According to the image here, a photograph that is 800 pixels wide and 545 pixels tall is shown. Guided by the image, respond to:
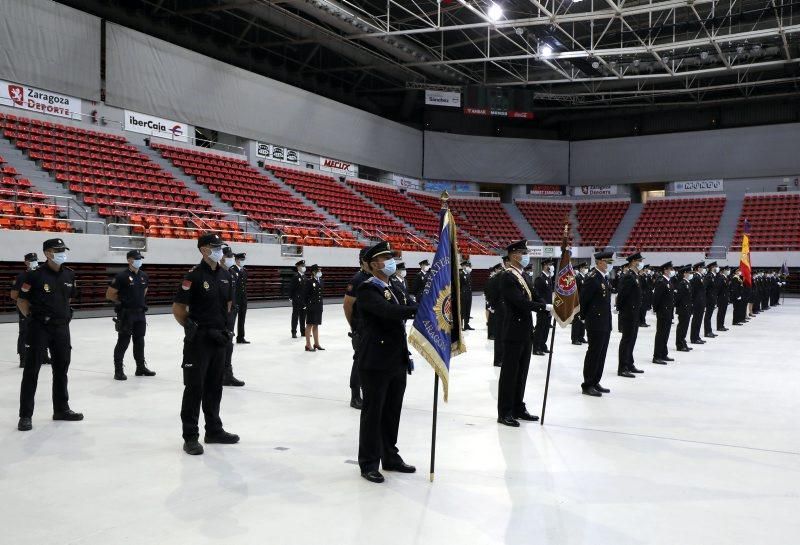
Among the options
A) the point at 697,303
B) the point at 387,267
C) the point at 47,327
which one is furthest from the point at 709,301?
the point at 47,327

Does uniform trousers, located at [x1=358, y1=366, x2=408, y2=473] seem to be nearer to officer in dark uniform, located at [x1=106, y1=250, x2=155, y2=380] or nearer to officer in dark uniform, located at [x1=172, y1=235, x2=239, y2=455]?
officer in dark uniform, located at [x1=172, y1=235, x2=239, y2=455]

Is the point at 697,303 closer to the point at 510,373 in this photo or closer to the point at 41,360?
the point at 510,373

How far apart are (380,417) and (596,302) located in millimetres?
4356

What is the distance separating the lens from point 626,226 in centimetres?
3731

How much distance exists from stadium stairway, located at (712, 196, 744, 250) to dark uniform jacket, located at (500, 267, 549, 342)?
30306mm

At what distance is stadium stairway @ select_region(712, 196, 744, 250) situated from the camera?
33.2 metres

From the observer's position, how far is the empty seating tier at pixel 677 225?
33750mm

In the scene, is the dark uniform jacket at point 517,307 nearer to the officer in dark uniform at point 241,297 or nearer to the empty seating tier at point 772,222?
the officer in dark uniform at point 241,297

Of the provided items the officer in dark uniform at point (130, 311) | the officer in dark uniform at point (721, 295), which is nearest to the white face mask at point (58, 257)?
the officer in dark uniform at point (130, 311)

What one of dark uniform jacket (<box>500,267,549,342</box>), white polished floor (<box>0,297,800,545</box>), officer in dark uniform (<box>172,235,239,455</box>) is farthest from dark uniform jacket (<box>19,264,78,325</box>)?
dark uniform jacket (<box>500,267,549,342</box>)

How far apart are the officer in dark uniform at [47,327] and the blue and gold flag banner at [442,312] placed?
10.8ft

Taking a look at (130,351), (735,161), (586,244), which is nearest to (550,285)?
(130,351)

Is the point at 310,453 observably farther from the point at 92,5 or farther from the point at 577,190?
the point at 577,190

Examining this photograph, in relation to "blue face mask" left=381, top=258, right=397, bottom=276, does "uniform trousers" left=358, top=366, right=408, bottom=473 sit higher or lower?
lower
